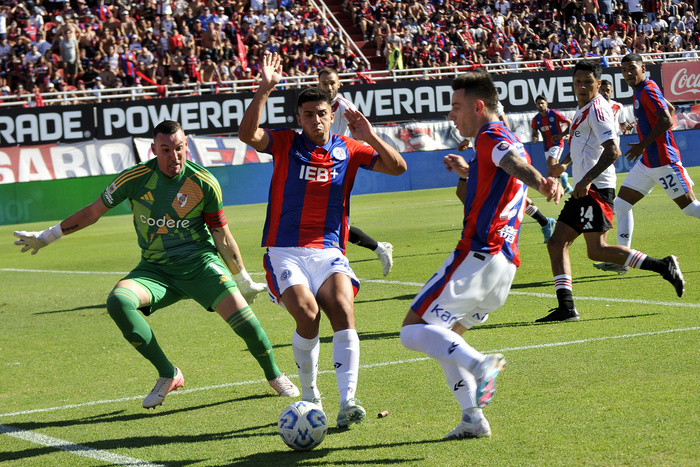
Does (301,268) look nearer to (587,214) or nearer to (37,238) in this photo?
(37,238)

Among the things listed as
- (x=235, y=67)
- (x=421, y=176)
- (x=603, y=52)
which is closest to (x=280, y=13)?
(x=235, y=67)

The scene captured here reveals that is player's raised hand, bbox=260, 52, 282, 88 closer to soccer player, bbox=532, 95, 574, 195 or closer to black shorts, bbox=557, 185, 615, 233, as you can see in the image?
black shorts, bbox=557, 185, 615, 233

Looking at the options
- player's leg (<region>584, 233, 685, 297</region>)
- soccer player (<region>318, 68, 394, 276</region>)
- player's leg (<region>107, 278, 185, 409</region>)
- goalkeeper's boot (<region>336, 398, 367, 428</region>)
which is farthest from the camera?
soccer player (<region>318, 68, 394, 276</region>)

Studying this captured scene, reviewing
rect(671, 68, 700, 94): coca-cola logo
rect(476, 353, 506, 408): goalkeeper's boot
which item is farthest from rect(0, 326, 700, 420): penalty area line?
rect(671, 68, 700, 94): coca-cola logo

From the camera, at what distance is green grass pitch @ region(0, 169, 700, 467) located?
475 centimetres

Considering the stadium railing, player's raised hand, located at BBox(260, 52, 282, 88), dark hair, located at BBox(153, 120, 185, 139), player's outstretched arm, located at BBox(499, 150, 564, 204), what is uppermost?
player's raised hand, located at BBox(260, 52, 282, 88)

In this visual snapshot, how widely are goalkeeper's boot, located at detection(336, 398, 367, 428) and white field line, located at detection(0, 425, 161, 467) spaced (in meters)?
1.06

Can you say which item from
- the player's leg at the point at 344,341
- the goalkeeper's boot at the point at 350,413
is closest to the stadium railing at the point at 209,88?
the player's leg at the point at 344,341

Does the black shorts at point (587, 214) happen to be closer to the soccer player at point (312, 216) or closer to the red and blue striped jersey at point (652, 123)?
the red and blue striped jersey at point (652, 123)

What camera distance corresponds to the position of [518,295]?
32.6 feet

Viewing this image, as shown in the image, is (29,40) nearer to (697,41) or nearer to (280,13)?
(280,13)

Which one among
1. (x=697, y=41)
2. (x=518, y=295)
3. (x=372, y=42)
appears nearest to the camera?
(x=518, y=295)

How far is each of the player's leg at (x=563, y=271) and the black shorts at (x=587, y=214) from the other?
0.06ft

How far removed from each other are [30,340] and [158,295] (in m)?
3.39
